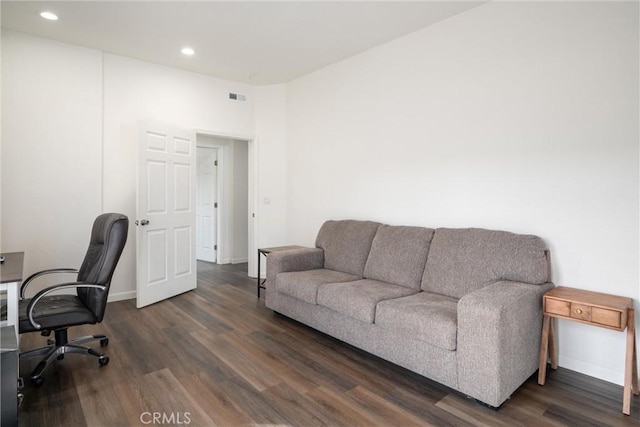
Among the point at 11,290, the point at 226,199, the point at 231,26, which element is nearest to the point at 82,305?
the point at 11,290

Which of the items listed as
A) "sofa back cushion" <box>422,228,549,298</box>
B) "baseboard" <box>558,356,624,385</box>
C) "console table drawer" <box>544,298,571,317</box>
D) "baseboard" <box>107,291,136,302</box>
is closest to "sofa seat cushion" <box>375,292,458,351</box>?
"sofa back cushion" <box>422,228,549,298</box>

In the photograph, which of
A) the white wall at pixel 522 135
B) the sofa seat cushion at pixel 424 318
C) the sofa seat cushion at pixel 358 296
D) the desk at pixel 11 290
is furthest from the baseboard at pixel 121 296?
the sofa seat cushion at pixel 424 318

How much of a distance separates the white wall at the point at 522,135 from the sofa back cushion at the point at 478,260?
219 millimetres

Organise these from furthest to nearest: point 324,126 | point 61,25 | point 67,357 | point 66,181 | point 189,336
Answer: point 324,126
point 66,181
point 61,25
point 189,336
point 67,357

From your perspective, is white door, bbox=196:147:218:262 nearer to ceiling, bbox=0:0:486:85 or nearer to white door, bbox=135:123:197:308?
white door, bbox=135:123:197:308

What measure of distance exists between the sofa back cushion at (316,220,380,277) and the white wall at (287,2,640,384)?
284 mm

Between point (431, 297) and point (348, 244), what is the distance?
3.60 feet

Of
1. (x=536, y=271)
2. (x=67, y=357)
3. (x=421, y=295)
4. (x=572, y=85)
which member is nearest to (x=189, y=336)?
(x=67, y=357)

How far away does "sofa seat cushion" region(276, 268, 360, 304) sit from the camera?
2.96 metres

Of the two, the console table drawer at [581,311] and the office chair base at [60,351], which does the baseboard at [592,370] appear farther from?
the office chair base at [60,351]

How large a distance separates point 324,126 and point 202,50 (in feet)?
5.19

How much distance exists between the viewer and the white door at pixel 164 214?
3.77 metres

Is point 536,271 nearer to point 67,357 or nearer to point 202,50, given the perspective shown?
point 67,357

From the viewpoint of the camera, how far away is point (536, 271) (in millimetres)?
Result: 2334
